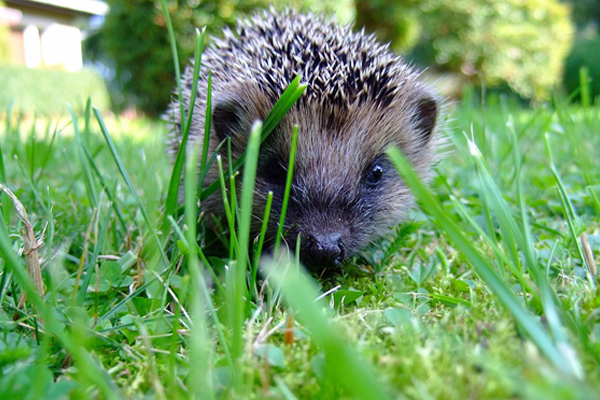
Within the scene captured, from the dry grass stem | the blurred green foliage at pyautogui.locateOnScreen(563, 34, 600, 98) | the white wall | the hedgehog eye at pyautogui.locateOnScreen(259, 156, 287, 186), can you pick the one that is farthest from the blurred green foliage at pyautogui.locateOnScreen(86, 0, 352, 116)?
the white wall

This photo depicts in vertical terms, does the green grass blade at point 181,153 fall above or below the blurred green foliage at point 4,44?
above

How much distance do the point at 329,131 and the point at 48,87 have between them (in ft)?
45.8

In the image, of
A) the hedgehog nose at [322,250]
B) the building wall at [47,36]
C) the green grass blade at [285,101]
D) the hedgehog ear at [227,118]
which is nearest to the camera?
the green grass blade at [285,101]

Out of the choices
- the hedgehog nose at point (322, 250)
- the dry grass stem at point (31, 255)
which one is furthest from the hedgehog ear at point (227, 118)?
the dry grass stem at point (31, 255)

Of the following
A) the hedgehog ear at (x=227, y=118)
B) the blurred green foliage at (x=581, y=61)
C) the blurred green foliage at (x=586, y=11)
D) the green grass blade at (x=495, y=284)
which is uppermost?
the blurred green foliage at (x=586, y=11)

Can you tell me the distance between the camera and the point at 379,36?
45.1ft

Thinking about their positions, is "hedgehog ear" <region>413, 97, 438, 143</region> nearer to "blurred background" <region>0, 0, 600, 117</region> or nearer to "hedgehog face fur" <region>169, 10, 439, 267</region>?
"hedgehog face fur" <region>169, 10, 439, 267</region>

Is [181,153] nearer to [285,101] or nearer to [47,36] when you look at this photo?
[285,101]

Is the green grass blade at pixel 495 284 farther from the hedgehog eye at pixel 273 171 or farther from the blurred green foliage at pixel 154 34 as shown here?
the blurred green foliage at pixel 154 34

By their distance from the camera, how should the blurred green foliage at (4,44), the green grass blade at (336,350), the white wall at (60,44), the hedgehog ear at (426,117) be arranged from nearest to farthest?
1. the green grass blade at (336,350)
2. the hedgehog ear at (426,117)
3. the blurred green foliage at (4,44)
4. the white wall at (60,44)

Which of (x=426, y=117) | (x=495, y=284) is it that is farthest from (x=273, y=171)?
(x=495, y=284)

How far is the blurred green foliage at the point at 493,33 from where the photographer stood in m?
13.6

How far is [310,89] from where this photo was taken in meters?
2.09

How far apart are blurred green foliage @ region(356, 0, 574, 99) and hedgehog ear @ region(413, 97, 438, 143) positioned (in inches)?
469
